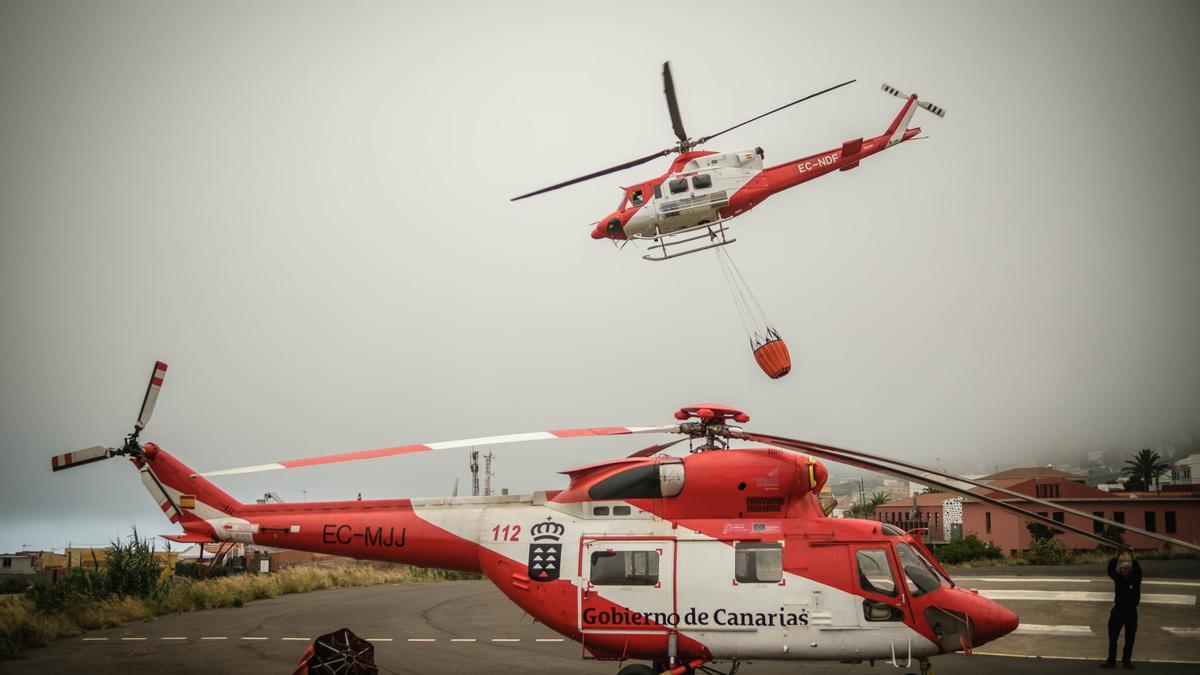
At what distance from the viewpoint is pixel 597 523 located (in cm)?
1091

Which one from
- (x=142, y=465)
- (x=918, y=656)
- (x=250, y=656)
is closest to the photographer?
(x=918, y=656)

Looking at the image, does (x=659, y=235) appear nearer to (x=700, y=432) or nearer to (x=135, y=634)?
(x=700, y=432)

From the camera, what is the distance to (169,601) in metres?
21.4

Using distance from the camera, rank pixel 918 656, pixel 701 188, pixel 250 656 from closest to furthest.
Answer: pixel 918 656 < pixel 250 656 < pixel 701 188

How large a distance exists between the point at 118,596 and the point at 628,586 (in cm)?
1682

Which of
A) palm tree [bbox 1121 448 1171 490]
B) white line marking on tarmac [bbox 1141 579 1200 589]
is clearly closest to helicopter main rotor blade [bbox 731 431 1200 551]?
white line marking on tarmac [bbox 1141 579 1200 589]

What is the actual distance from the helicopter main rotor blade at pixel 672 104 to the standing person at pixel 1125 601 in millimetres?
11266

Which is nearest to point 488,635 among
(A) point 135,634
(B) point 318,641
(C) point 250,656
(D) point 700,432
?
(C) point 250,656

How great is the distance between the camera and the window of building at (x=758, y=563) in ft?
33.7

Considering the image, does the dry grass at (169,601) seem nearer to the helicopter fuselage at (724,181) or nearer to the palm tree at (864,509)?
the helicopter fuselage at (724,181)

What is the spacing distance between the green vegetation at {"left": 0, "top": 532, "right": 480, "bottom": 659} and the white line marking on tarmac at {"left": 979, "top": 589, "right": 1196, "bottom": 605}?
16.9m

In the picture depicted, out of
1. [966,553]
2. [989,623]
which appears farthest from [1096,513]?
[989,623]

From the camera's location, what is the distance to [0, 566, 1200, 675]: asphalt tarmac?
1354cm

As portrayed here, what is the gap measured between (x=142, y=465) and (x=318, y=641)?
4360 millimetres
